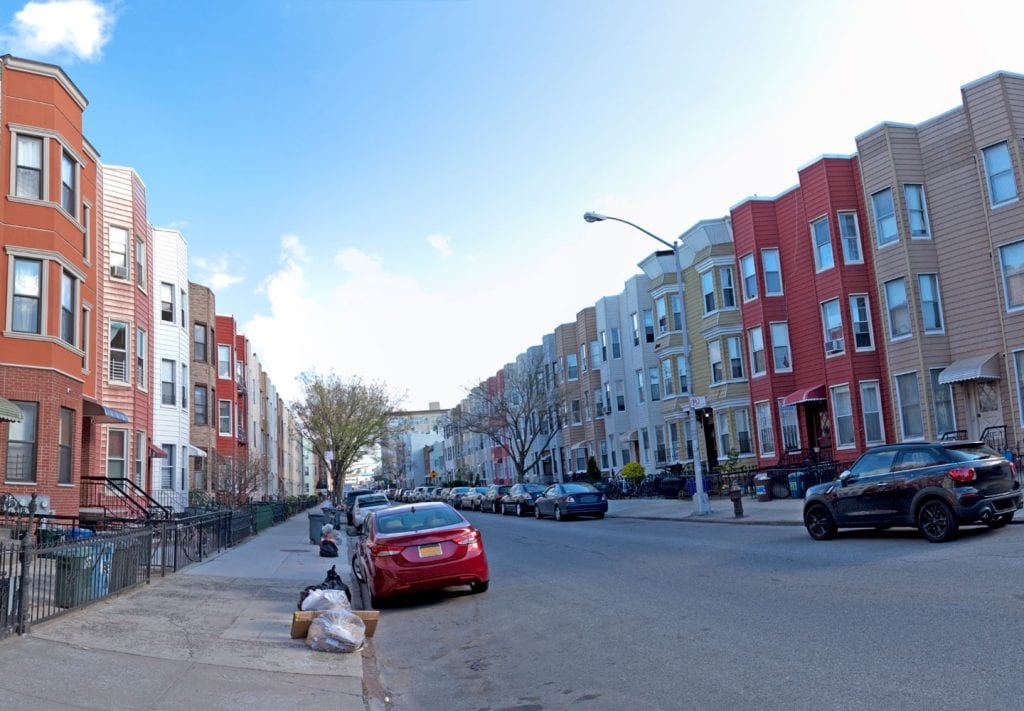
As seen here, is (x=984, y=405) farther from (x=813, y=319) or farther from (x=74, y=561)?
(x=74, y=561)

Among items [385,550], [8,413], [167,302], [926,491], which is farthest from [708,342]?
[8,413]

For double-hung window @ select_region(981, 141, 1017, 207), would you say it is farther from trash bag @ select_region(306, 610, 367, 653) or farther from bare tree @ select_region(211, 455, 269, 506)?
bare tree @ select_region(211, 455, 269, 506)

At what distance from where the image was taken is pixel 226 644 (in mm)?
9391

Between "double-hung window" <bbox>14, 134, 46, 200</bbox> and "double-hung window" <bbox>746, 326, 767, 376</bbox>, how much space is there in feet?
82.8

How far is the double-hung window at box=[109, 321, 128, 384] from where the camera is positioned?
28.0 m

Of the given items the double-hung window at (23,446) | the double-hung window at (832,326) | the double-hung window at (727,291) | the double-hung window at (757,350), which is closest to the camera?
the double-hung window at (23,446)

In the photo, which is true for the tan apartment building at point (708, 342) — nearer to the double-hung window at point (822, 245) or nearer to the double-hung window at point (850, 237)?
the double-hung window at point (822, 245)

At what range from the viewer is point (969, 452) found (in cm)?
1421

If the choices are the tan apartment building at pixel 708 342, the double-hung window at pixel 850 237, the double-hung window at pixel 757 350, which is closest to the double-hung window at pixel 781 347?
the double-hung window at pixel 757 350

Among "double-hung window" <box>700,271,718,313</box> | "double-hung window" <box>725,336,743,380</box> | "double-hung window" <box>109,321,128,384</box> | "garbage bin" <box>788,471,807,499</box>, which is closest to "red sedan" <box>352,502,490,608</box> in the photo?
"garbage bin" <box>788,471,807,499</box>

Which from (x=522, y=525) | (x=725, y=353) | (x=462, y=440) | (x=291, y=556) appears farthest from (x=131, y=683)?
(x=462, y=440)

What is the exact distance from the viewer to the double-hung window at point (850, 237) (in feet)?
100.0

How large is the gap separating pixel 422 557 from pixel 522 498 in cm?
2441

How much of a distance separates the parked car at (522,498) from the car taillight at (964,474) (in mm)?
22368
